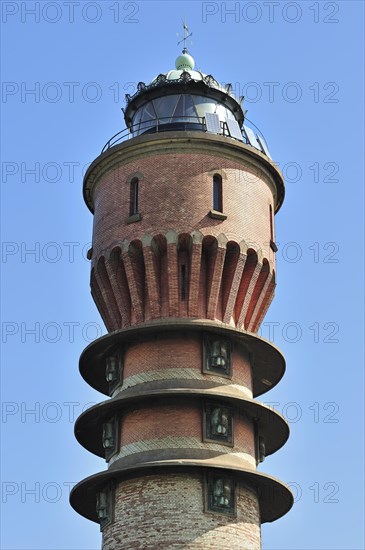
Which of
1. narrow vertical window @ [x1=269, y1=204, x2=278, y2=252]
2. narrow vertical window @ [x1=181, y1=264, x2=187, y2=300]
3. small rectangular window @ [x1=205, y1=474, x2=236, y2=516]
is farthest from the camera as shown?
narrow vertical window @ [x1=269, y1=204, x2=278, y2=252]

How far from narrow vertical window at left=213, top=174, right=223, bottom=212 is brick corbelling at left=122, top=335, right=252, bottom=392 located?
452 cm

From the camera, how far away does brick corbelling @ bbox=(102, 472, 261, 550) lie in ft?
94.2

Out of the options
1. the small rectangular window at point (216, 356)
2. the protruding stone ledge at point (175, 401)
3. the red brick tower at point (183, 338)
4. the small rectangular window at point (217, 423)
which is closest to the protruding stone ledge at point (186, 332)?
the red brick tower at point (183, 338)

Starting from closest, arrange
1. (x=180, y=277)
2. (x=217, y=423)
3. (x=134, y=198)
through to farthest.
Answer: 1. (x=217, y=423)
2. (x=180, y=277)
3. (x=134, y=198)

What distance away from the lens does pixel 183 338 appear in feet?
104

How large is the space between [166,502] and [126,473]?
5.32ft

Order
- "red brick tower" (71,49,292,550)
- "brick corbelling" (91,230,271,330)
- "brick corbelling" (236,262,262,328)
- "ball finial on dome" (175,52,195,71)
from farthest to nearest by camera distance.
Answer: "ball finial on dome" (175,52,195,71) < "brick corbelling" (236,262,262,328) < "brick corbelling" (91,230,271,330) < "red brick tower" (71,49,292,550)

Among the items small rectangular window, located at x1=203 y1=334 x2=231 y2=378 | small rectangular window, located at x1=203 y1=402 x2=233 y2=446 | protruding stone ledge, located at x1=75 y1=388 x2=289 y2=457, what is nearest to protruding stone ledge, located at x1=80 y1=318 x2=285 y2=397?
small rectangular window, located at x1=203 y1=334 x2=231 y2=378

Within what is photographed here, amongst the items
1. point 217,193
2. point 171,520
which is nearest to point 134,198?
point 217,193

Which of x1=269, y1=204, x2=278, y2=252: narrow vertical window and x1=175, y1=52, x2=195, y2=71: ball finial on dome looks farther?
x1=175, y1=52, x2=195, y2=71: ball finial on dome

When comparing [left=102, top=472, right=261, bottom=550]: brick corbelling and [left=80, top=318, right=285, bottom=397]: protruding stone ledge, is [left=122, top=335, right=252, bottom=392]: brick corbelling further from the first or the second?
[left=102, top=472, right=261, bottom=550]: brick corbelling

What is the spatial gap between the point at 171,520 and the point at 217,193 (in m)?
11.0

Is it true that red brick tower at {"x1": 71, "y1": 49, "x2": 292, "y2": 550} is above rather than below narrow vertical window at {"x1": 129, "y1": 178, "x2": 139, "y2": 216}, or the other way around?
below

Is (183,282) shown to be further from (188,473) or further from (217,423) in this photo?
(188,473)
